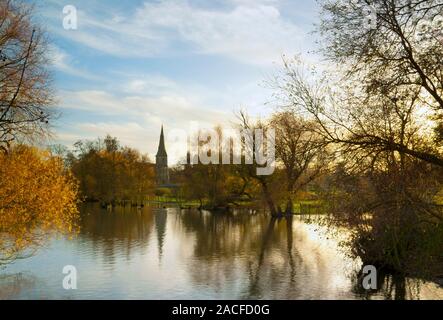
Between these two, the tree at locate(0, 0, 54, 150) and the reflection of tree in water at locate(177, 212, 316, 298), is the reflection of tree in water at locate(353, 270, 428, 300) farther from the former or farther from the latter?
the tree at locate(0, 0, 54, 150)

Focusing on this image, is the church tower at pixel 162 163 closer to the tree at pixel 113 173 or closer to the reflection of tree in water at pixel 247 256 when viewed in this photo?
the tree at pixel 113 173

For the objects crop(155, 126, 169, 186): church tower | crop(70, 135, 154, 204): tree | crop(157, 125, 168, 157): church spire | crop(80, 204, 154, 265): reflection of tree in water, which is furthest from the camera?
crop(157, 125, 168, 157): church spire

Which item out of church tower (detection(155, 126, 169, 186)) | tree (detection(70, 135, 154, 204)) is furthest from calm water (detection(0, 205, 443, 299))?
church tower (detection(155, 126, 169, 186))

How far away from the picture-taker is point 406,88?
44.7 feet

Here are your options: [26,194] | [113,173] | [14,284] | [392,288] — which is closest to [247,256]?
[392,288]

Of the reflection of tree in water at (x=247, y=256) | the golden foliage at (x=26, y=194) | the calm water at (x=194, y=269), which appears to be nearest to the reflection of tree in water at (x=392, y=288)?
the calm water at (x=194, y=269)

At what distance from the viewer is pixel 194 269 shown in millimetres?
20203

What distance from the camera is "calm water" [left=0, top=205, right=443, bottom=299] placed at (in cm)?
1611

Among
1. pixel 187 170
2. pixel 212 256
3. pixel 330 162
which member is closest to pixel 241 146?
pixel 187 170

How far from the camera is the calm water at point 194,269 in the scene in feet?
52.9

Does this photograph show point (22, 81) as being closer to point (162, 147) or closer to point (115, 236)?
point (115, 236)

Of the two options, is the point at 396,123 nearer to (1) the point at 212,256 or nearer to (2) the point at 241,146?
(1) the point at 212,256

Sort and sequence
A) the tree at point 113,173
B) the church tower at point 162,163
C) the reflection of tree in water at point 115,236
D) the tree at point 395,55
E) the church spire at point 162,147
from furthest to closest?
1. the church spire at point 162,147
2. the church tower at point 162,163
3. the tree at point 113,173
4. the reflection of tree in water at point 115,236
5. the tree at point 395,55

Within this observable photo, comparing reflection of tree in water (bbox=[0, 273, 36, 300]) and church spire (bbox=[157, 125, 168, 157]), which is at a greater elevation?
church spire (bbox=[157, 125, 168, 157])
